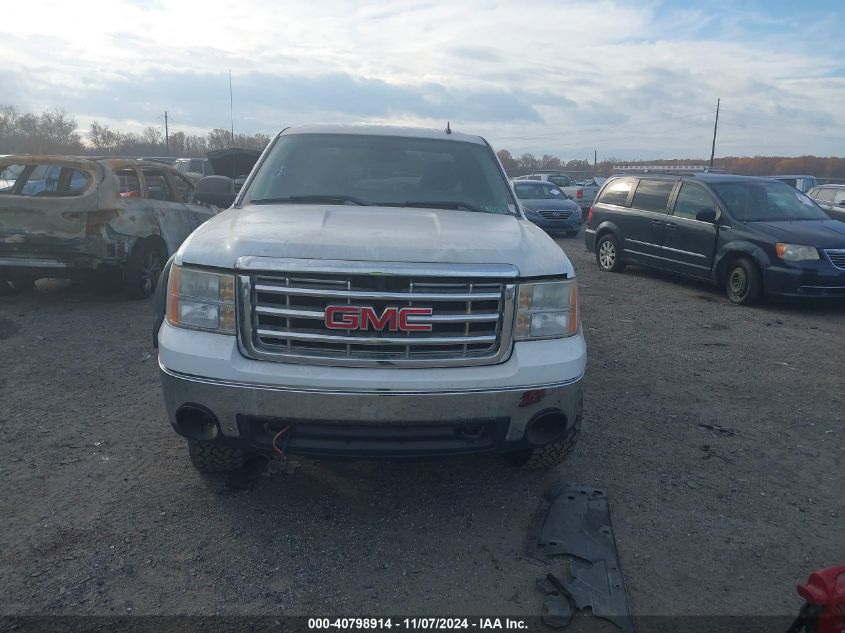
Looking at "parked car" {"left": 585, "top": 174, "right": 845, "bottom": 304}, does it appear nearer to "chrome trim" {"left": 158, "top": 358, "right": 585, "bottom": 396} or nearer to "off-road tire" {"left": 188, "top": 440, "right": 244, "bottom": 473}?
"chrome trim" {"left": 158, "top": 358, "right": 585, "bottom": 396}

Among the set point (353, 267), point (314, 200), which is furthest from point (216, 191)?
point (353, 267)

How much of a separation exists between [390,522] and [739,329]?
589cm

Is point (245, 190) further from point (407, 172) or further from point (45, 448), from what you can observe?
point (45, 448)

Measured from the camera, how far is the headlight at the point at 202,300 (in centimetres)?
319

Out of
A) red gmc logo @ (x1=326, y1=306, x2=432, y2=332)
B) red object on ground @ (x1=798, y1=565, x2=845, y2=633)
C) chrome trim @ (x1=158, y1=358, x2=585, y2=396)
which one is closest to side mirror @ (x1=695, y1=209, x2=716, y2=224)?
chrome trim @ (x1=158, y1=358, x2=585, y2=396)

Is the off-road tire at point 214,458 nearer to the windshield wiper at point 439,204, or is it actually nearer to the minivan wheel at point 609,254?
the windshield wiper at point 439,204

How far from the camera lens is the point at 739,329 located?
313 inches

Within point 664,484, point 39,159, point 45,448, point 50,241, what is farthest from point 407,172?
point 39,159

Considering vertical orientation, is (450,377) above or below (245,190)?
below

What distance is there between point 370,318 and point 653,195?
30.1 ft

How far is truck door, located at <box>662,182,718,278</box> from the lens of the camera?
32.5 ft

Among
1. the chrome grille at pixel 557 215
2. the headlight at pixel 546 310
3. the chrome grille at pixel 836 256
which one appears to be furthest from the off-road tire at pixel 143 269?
the chrome grille at pixel 557 215

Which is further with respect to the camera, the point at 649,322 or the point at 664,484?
the point at 649,322

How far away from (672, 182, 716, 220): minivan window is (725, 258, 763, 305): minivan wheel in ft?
3.40
